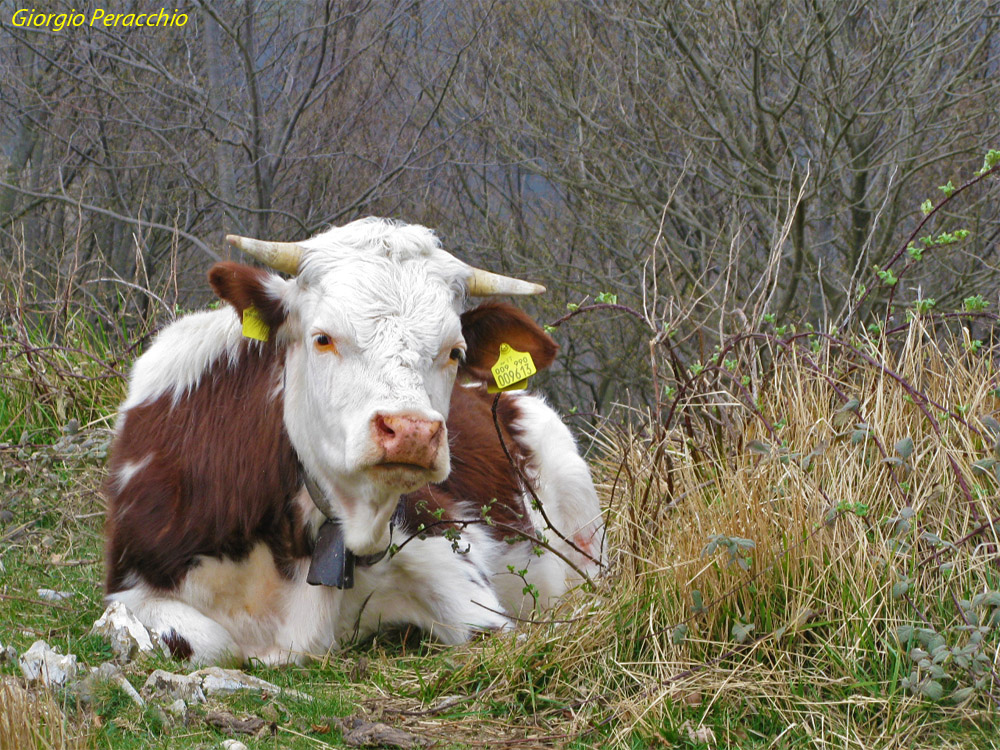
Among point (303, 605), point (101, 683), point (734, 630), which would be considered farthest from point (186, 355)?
point (734, 630)

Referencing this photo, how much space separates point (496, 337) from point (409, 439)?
3.37 feet

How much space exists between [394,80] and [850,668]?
930cm

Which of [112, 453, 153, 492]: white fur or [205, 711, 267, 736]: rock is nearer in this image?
[205, 711, 267, 736]: rock

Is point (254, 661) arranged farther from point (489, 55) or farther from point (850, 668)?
point (489, 55)

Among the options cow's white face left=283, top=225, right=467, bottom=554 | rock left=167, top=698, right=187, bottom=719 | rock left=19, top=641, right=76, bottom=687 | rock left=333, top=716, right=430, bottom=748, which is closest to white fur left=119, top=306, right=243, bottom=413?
cow's white face left=283, top=225, right=467, bottom=554

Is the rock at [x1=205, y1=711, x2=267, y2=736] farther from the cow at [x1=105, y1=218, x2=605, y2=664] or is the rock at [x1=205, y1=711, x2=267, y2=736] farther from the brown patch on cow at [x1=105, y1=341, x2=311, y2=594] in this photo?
the brown patch on cow at [x1=105, y1=341, x2=311, y2=594]

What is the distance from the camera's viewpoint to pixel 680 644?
3479 mm

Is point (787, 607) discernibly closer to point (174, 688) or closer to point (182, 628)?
point (174, 688)

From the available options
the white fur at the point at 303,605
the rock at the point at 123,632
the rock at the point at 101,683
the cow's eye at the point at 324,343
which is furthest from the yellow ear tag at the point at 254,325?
the rock at the point at 101,683

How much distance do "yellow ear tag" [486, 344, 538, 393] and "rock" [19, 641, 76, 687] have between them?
166 cm

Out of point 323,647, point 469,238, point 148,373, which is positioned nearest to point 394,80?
point 469,238

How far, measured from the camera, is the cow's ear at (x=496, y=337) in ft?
14.0

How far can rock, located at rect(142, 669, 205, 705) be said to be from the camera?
3326 millimetres

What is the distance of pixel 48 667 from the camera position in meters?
3.30
